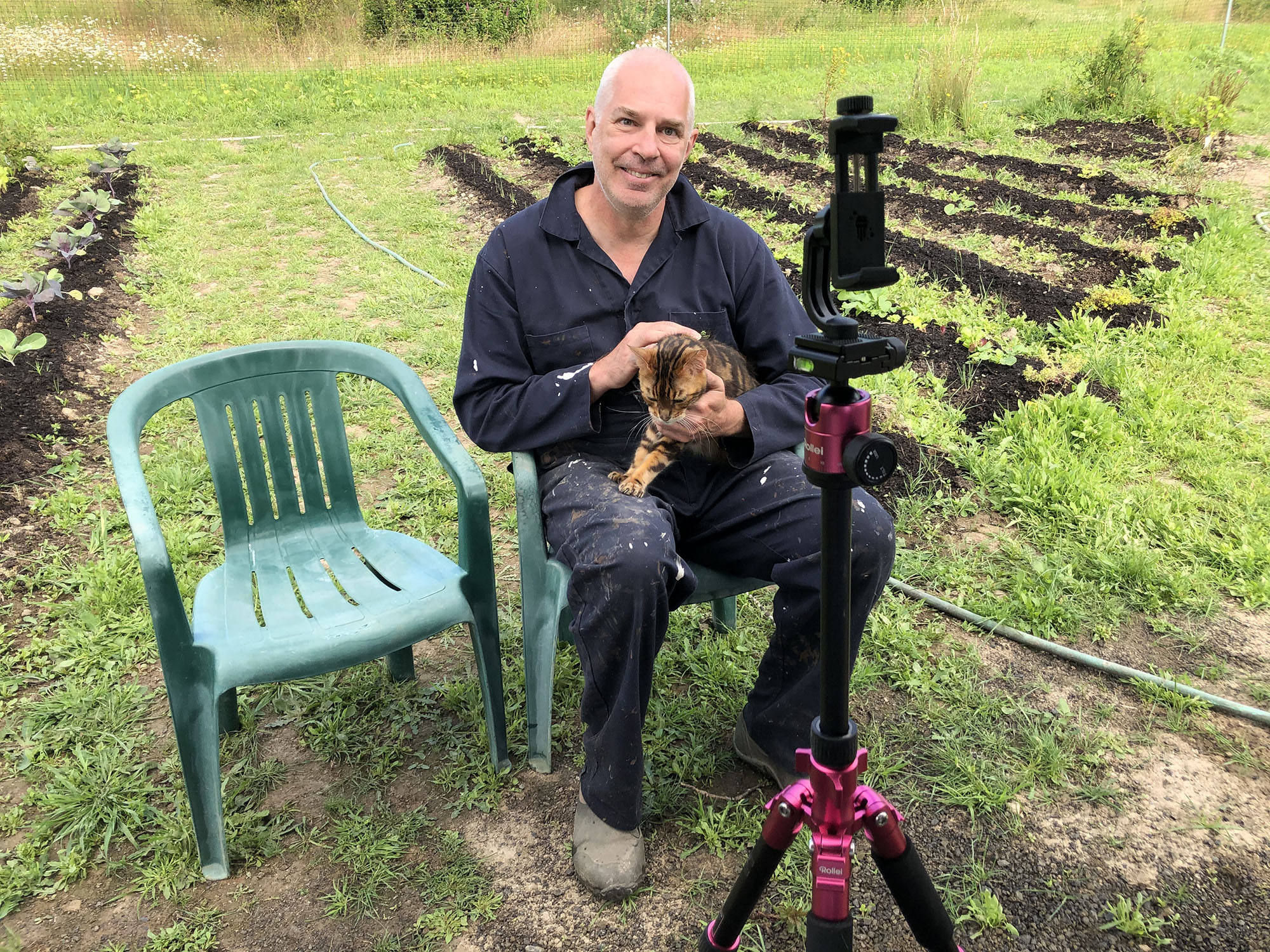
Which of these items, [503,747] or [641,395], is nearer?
[641,395]

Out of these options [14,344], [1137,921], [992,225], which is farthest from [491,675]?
[992,225]

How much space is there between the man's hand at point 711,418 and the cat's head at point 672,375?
2 centimetres

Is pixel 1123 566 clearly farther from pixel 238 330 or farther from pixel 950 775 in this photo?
pixel 238 330

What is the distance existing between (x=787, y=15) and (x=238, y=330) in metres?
14.4

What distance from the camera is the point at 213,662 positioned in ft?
6.40

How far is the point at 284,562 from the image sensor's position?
7.88 ft

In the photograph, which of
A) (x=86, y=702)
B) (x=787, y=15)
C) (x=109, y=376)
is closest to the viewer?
(x=86, y=702)

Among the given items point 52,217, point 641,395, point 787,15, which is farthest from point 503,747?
point 787,15

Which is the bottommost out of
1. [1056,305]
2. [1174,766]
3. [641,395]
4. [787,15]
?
[1174,766]

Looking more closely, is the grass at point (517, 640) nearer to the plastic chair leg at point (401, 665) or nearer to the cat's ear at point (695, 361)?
the plastic chair leg at point (401, 665)

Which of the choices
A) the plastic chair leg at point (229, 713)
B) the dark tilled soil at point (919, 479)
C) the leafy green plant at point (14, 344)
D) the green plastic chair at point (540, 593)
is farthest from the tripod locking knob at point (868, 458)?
the leafy green plant at point (14, 344)

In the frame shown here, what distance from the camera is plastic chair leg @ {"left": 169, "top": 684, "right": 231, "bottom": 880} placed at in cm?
193

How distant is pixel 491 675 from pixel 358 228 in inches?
234

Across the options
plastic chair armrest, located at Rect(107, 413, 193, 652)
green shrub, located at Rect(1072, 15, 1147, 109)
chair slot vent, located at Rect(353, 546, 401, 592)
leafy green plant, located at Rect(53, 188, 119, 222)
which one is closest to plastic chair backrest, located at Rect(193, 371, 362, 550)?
chair slot vent, located at Rect(353, 546, 401, 592)
